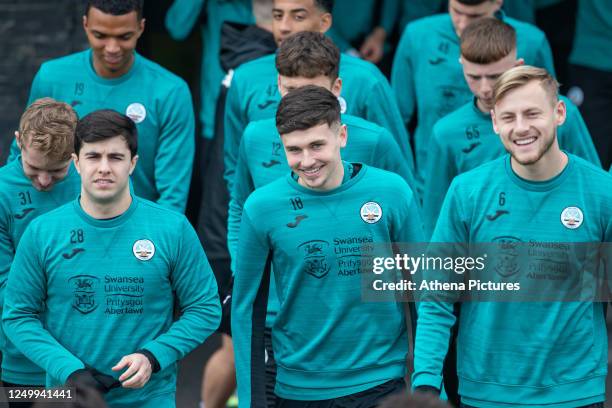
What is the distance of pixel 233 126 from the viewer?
685cm

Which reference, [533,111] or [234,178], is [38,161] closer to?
[234,178]

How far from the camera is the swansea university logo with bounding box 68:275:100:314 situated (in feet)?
17.5

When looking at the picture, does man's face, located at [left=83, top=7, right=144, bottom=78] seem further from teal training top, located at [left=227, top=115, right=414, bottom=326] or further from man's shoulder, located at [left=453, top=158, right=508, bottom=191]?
man's shoulder, located at [left=453, top=158, right=508, bottom=191]

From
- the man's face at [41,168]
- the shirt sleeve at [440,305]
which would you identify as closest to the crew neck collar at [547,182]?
the shirt sleeve at [440,305]

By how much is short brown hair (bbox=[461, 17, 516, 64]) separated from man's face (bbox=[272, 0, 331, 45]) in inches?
32.1

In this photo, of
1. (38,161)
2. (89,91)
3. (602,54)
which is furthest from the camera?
(602,54)

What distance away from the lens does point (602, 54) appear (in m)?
8.28

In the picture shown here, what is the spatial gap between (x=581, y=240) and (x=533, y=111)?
1.60 ft

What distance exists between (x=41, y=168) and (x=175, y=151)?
3.40ft

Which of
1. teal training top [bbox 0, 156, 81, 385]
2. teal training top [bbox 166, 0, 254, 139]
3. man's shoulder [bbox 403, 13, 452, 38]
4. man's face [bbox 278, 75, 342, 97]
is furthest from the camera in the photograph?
teal training top [bbox 166, 0, 254, 139]

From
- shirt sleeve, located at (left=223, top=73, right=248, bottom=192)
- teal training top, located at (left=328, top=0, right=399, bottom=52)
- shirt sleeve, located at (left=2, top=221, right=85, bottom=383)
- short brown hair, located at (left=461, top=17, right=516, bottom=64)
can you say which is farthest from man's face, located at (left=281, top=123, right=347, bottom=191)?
teal training top, located at (left=328, top=0, right=399, bottom=52)

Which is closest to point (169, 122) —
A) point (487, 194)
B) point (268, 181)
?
point (268, 181)

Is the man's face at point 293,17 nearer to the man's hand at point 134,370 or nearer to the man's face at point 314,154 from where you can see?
the man's face at point 314,154

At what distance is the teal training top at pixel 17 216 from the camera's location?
586 centimetres
